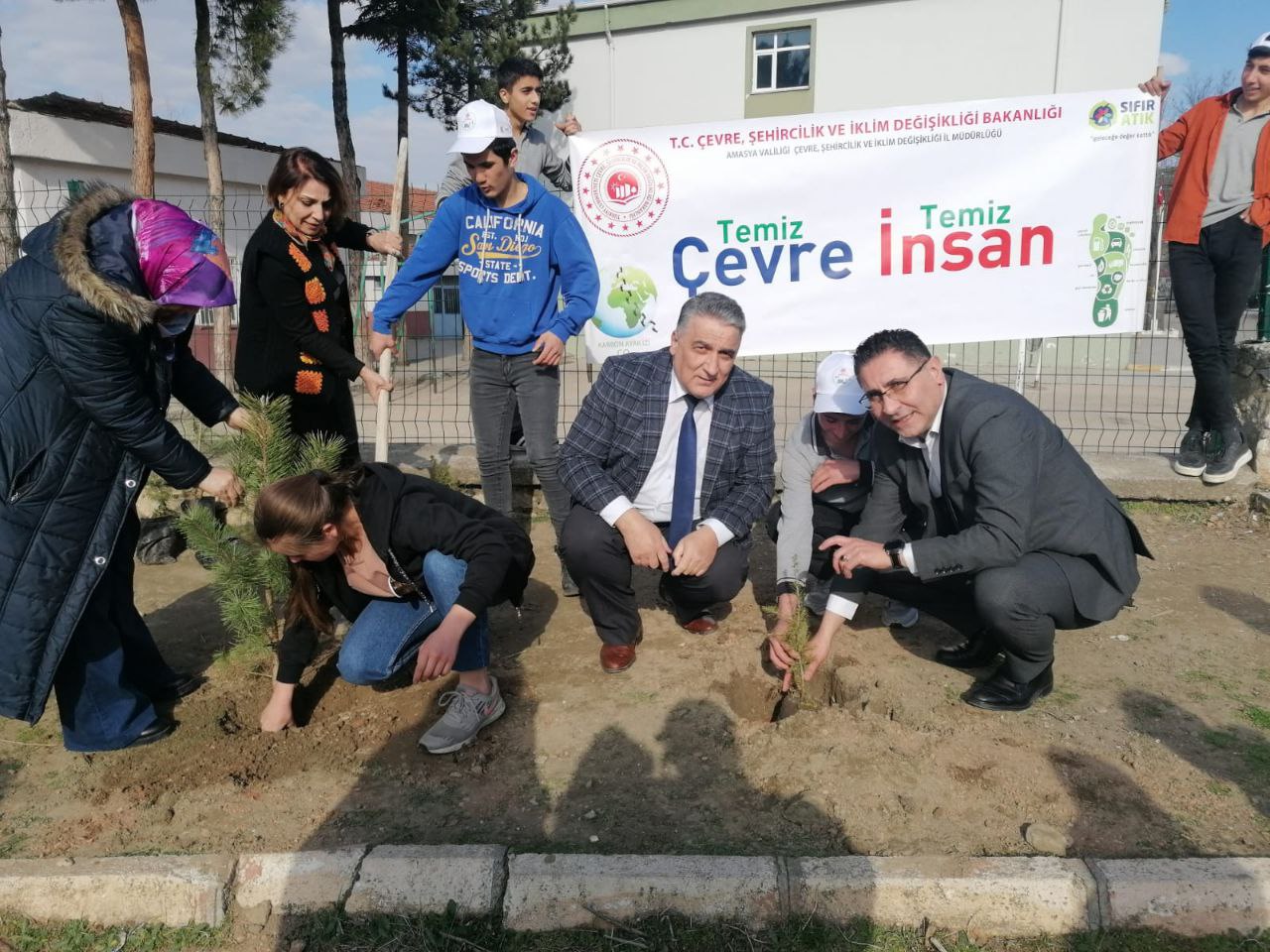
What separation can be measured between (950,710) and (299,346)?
2.81m

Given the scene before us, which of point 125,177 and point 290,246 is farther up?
point 125,177

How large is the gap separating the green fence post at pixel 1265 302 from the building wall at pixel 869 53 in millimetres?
8863

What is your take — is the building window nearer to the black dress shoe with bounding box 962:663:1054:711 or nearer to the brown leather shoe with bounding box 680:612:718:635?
the brown leather shoe with bounding box 680:612:718:635

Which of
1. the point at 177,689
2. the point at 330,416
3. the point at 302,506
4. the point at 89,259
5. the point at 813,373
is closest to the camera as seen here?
the point at 89,259

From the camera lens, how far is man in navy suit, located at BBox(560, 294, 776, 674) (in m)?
3.37

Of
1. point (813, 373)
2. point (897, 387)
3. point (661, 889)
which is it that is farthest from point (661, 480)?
point (813, 373)

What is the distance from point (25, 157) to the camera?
12172mm

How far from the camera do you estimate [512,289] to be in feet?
12.9

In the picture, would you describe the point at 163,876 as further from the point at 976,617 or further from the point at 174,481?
the point at 976,617

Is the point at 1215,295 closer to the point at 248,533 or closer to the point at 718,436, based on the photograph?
the point at 718,436

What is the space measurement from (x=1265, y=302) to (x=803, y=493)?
371 centimetres

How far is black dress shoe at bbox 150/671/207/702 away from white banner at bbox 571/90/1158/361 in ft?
10.3

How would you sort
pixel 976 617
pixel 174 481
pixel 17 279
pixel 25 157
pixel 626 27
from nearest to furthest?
1. pixel 17 279
2. pixel 174 481
3. pixel 976 617
4. pixel 25 157
5. pixel 626 27

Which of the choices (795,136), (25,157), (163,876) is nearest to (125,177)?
(25,157)
